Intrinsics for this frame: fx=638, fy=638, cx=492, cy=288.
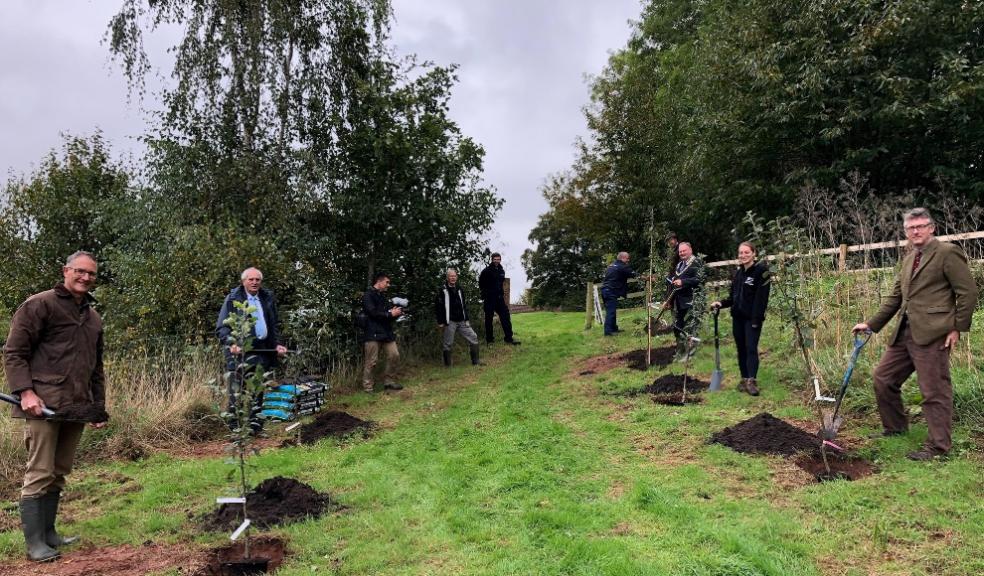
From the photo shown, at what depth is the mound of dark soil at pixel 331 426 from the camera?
6.92 metres

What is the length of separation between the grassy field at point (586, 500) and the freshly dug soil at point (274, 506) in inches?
5.4

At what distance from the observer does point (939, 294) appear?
4.68 metres

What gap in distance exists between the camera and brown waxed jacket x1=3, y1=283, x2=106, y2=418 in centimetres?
397

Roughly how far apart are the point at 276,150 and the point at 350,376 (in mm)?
4151

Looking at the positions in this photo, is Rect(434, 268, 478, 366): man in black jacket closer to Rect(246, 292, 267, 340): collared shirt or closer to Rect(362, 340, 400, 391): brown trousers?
Rect(362, 340, 400, 391): brown trousers

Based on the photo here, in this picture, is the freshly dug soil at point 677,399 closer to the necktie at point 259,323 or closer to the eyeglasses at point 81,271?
the necktie at point 259,323

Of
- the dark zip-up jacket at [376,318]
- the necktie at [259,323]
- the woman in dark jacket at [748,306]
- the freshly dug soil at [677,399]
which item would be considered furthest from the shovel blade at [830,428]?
the dark zip-up jacket at [376,318]

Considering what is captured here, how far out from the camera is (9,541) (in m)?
4.23

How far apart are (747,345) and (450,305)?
5.42 m

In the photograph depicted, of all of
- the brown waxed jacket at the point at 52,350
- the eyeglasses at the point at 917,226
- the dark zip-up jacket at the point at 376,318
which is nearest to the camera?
the brown waxed jacket at the point at 52,350

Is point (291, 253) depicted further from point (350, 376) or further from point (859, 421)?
point (859, 421)

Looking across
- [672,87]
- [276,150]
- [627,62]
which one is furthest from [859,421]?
[627,62]

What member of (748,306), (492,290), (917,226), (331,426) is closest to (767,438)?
(748,306)

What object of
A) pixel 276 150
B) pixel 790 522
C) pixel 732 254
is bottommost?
pixel 790 522
